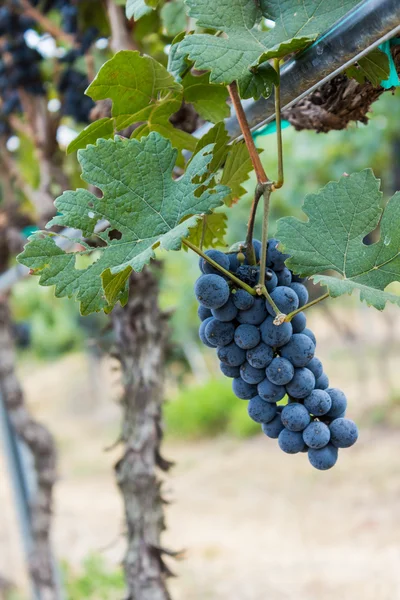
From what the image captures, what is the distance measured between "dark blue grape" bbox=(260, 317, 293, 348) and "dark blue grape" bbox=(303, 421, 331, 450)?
9 centimetres

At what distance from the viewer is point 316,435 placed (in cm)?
60

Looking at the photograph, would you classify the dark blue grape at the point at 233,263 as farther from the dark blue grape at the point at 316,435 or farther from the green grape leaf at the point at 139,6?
the green grape leaf at the point at 139,6

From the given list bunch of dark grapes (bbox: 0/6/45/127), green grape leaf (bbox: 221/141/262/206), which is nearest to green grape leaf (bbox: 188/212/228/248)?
green grape leaf (bbox: 221/141/262/206)

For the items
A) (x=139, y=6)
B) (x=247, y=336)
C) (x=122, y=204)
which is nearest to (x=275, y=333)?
(x=247, y=336)

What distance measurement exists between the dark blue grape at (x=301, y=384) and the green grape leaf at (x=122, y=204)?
7.5 inches

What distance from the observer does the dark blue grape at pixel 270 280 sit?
646 millimetres

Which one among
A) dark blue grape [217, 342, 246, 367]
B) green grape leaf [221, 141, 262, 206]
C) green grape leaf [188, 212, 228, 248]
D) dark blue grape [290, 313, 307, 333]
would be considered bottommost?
dark blue grape [217, 342, 246, 367]

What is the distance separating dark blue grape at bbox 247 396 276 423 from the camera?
2.10 feet

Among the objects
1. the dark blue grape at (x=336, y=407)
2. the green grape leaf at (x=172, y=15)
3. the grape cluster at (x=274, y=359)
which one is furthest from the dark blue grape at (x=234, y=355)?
the green grape leaf at (x=172, y=15)

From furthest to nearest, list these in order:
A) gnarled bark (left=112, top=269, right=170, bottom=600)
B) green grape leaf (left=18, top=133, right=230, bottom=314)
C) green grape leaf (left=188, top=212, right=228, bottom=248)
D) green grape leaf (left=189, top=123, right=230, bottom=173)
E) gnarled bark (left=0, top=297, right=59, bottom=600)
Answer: gnarled bark (left=0, top=297, right=59, bottom=600)
gnarled bark (left=112, top=269, right=170, bottom=600)
green grape leaf (left=188, top=212, right=228, bottom=248)
green grape leaf (left=189, top=123, right=230, bottom=173)
green grape leaf (left=18, top=133, right=230, bottom=314)

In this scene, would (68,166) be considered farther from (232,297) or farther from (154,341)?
(232,297)

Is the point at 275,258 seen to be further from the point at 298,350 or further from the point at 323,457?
the point at 323,457

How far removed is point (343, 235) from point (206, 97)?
289 mm

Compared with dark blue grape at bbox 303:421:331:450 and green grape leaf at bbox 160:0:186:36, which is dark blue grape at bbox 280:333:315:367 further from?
green grape leaf at bbox 160:0:186:36
